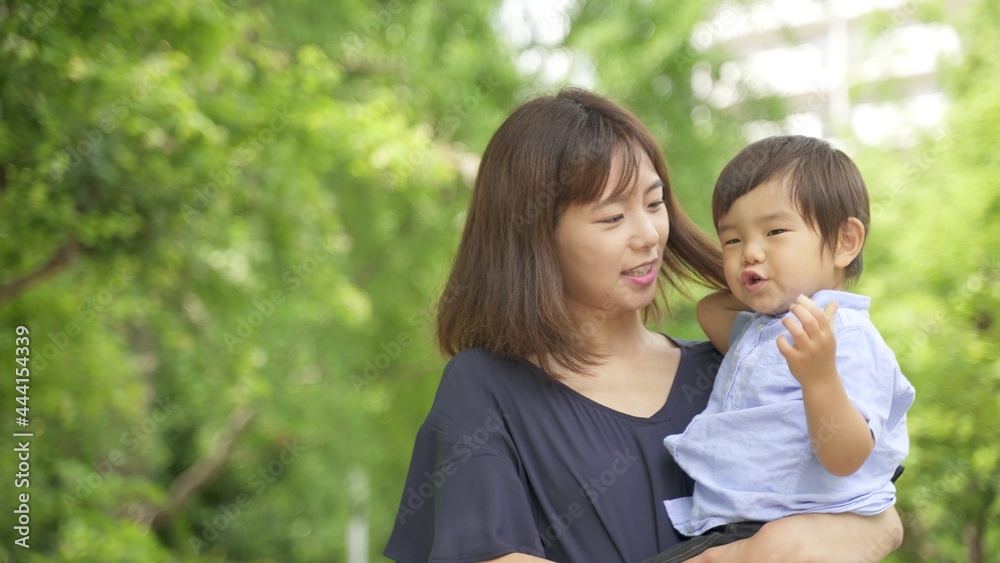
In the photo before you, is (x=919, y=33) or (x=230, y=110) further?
(x=919, y=33)

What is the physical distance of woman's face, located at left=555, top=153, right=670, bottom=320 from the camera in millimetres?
1624

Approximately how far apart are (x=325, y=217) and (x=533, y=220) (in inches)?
154

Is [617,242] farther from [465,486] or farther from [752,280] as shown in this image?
[465,486]

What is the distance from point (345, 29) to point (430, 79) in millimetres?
654

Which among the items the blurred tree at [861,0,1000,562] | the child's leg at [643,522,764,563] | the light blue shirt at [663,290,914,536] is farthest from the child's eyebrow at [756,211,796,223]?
the blurred tree at [861,0,1000,562]

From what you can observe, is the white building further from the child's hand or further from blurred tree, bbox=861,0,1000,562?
the child's hand

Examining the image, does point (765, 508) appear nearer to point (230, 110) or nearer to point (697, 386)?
point (697, 386)

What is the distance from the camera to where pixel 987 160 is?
4160 mm

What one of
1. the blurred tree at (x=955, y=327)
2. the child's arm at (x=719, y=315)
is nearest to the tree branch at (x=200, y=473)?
the blurred tree at (x=955, y=327)

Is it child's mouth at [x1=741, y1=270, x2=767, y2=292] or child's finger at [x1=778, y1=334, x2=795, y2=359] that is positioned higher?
child's mouth at [x1=741, y1=270, x2=767, y2=292]

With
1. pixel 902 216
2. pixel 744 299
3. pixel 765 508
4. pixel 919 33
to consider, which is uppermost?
pixel 919 33

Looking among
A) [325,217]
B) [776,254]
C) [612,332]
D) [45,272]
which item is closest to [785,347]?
[776,254]

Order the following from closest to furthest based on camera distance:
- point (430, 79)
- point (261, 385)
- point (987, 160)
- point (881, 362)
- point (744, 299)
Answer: point (881, 362) → point (744, 299) → point (987, 160) → point (261, 385) → point (430, 79)

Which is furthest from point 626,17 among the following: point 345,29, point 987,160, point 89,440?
point 89,440
